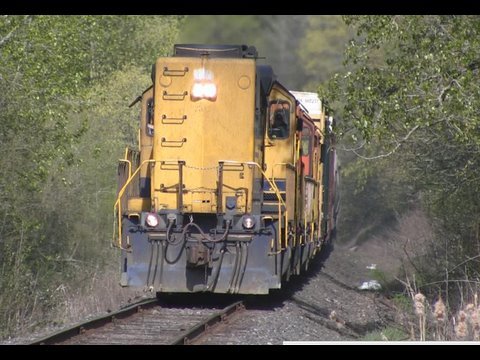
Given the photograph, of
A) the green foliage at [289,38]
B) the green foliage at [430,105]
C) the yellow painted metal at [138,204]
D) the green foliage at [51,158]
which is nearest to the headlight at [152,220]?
A: the yellow painted metal at [138,204]

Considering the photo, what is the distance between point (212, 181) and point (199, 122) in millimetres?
882

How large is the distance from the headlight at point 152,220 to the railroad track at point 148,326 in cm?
120

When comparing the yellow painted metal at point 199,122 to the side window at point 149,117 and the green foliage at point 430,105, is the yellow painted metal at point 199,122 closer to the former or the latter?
the side window at point 149,117

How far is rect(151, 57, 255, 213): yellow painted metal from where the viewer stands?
46.0ft

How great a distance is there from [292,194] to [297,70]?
45.8 meters

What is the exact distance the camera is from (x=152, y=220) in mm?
13508

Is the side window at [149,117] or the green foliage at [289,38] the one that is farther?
the green foliage at [289,38]

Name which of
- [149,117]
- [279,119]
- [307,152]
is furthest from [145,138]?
[307,152]

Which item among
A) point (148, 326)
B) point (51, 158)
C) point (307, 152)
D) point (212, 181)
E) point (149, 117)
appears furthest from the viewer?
point (51, 158)

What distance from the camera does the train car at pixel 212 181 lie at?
13469 mm

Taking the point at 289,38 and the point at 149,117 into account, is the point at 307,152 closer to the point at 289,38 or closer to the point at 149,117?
the point at 149,117

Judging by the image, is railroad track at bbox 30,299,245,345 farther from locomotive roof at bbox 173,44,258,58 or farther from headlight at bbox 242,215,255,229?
locomotive roof at bbox 173,44,258,58

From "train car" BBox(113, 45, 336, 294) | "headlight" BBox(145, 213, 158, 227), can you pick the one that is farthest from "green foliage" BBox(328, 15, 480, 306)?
"headlight" BBox(145, 213, 158, 227)
